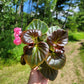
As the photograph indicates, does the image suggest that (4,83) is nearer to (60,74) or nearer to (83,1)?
(60,74)

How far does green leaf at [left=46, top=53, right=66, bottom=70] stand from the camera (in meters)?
0.43

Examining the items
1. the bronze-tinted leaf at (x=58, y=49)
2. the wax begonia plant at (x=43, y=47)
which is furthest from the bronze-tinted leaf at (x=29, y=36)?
the bronze-tinted leaf at (x=58, y=49)

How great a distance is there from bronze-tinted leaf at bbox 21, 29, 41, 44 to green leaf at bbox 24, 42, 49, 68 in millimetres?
29

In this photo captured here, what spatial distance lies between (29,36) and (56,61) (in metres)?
0.16

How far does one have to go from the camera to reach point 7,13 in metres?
2.33

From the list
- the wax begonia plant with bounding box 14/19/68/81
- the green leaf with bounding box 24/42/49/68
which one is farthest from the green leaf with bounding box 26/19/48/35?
the green leaf with bounding box 24/42/49/68

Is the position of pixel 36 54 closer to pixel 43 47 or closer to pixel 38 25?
pixel 43 47

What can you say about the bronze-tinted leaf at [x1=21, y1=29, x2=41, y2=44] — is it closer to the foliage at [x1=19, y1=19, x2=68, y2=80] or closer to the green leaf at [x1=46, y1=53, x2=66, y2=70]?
the foliage at [x1=19, y1=19, x2=68, y2=80]

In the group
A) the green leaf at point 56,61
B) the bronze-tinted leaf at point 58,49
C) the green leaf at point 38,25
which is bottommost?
the green leaf at point 56,61

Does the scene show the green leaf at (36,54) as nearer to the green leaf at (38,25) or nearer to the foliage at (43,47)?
the foliage at (43,47)

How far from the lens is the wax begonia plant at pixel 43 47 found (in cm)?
41

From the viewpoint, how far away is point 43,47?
16.2 inches

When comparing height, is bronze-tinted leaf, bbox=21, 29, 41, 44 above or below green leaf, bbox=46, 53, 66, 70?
above

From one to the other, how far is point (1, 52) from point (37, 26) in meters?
2.63
